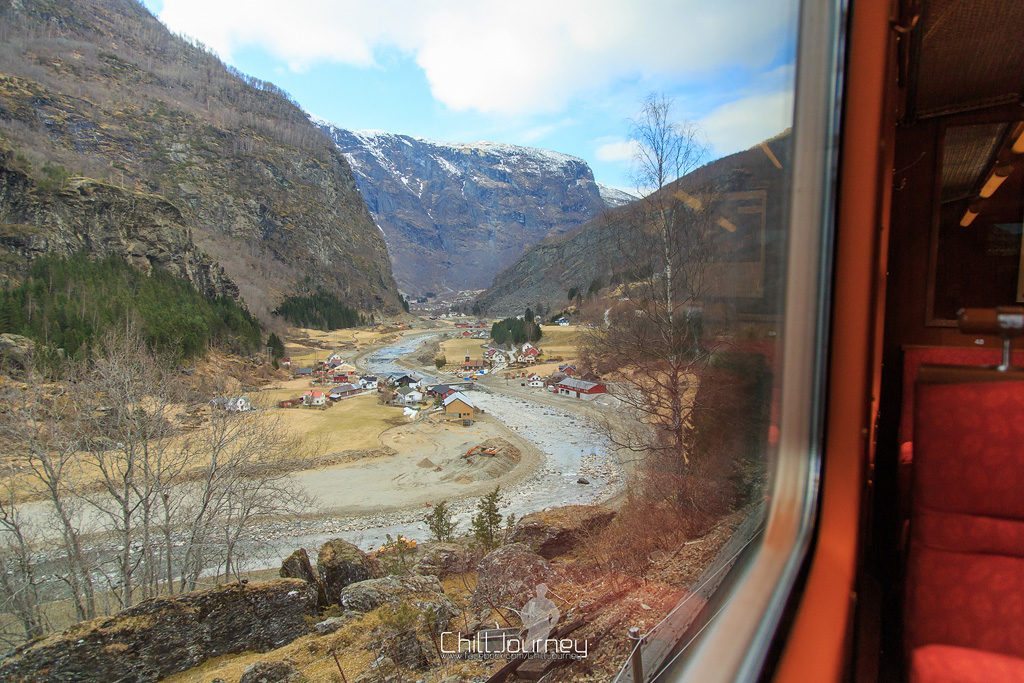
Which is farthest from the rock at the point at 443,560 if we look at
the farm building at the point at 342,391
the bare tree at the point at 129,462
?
the farm building at the point at 342,391

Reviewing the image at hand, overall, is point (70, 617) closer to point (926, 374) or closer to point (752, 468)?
point (752, 468)

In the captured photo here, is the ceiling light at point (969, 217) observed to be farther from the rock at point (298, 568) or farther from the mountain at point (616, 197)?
the rock at point (298, 568)

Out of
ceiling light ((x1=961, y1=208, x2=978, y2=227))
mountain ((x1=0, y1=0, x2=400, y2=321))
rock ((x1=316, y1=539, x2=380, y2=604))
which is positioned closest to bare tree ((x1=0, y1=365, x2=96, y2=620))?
rock ((x1=316, y1=539, x2=380, y2=604))

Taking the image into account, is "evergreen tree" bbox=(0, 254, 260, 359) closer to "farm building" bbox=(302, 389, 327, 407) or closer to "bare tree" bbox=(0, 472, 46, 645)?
"farm building" bbox=(302, 389, 327, 407)

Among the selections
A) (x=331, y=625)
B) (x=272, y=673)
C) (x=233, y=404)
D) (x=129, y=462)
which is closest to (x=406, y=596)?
(x=331, y=625)

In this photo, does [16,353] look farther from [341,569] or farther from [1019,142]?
[1019,142]

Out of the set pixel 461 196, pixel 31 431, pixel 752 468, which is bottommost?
pixel 31 431

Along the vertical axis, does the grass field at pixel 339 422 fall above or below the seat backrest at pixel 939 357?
below

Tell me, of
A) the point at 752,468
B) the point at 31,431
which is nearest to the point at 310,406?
the point at 31,431
